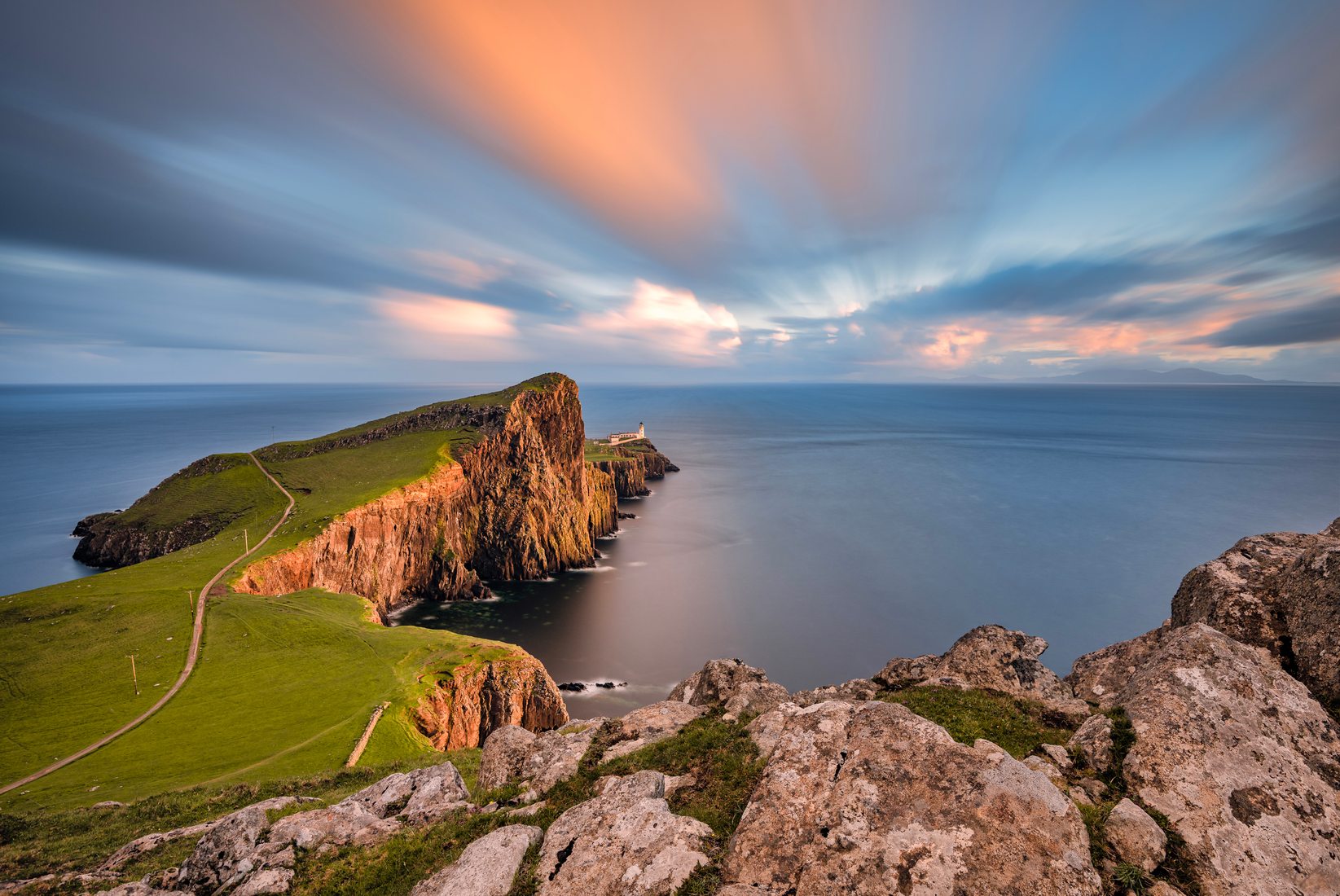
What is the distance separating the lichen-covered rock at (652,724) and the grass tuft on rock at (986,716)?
23.4ft

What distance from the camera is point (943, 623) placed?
7425 cm

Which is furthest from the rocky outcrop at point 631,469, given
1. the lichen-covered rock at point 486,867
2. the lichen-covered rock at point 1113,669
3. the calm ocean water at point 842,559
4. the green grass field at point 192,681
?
the lichen-covered rock at point 486,867

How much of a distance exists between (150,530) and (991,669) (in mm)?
118563

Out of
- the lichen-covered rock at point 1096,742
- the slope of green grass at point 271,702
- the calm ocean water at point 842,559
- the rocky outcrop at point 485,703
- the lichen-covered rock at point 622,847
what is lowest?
the calm ocean water at point 842,559

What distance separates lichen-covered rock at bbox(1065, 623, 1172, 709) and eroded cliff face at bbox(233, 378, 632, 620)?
72.6 m

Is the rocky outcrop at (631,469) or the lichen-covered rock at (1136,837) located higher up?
the lichen-covered rock at (1136,837)

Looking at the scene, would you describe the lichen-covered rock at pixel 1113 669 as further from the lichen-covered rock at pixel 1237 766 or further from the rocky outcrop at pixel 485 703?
the rocky outcrop at pixel 485 703

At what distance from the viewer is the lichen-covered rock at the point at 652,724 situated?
1655cm

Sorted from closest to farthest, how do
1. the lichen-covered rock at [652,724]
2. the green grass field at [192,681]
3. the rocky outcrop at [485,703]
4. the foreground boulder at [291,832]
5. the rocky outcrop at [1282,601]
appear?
1. the foreground boulder at [291,832]
2. the rocky outcrop at [1282,601]
3. the lichen-covered rock at [652,724]
4. the green grass field at [192,681]
5. the rocky outcrop at [485,703]

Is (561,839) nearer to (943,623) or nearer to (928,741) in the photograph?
(928,741)

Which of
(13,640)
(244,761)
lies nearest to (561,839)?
(244,761)

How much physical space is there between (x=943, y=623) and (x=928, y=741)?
247ft

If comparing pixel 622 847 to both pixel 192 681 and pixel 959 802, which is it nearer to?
pixel 959 802

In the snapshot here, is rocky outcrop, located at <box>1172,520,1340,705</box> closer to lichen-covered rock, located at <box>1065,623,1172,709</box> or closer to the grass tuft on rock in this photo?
lichen-covered rock, located at <box>1065,623,1172,709</box>
